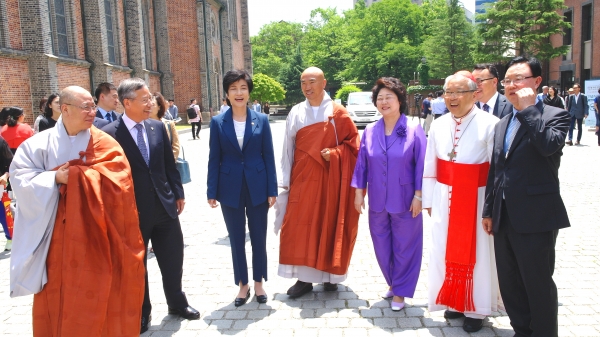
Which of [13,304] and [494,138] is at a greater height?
[494,138]

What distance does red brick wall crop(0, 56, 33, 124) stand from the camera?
15719 mm

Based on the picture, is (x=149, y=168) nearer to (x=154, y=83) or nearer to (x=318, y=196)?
(x=318, y=196)

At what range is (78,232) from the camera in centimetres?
318

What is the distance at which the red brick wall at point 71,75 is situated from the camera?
18.7m

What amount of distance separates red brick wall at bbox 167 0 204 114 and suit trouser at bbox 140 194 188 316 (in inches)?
1215

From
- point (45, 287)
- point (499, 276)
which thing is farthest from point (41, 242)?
point (499, 276)

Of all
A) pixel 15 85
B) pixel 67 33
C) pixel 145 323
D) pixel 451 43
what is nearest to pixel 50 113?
pixel 145 323

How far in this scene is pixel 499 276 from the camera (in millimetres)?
3721

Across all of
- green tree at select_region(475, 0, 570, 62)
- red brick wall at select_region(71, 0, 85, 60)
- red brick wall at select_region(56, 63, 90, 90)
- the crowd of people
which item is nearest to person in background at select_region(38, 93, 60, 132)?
the crowd of people

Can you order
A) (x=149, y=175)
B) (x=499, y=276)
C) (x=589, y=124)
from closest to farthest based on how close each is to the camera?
(x=499, y=276) < (x=149, y=175) < (x=589, y=124)

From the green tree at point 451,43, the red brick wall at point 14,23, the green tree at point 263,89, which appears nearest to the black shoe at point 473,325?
the red brick wall at point 14,23

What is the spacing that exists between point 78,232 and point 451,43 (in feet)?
154

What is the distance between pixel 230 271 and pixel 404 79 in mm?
50839

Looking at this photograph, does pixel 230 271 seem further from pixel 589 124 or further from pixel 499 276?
pixel 589 124
